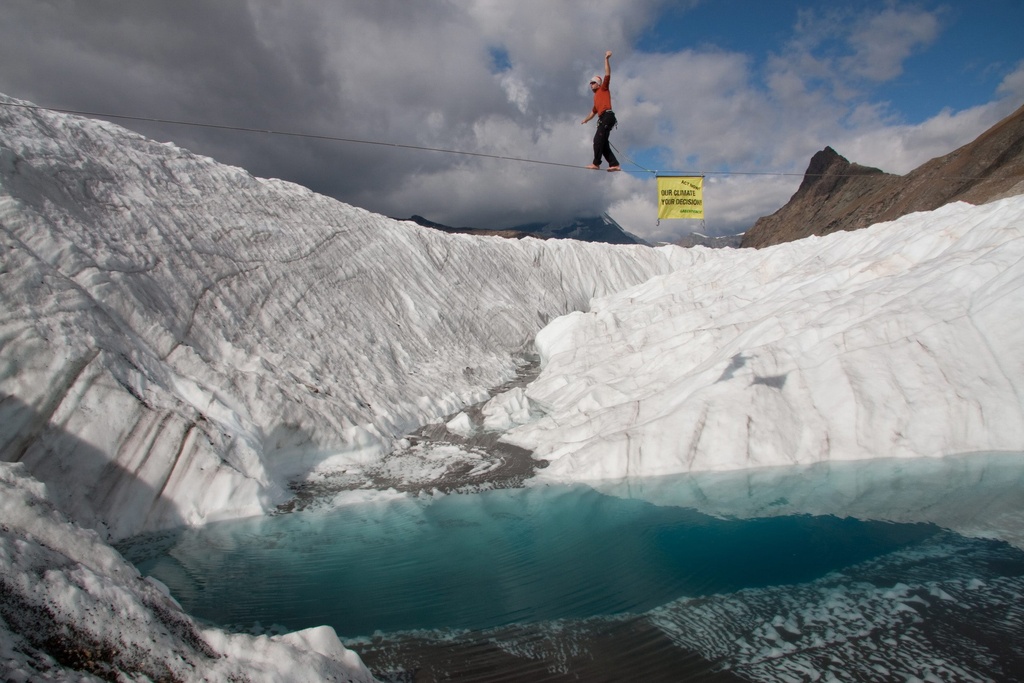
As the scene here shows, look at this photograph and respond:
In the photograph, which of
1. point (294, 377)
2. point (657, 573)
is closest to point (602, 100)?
point (657, 573)

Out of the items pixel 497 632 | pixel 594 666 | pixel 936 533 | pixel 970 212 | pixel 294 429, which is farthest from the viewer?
pixel 970 212

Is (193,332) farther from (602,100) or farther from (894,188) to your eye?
(894,188)

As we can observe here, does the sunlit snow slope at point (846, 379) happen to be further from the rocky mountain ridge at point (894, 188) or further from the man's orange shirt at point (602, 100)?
the rocky mountain ridge at point (894, 188)

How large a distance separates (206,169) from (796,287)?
17283 mm

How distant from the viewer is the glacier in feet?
15.1

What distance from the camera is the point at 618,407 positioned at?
12.6 m

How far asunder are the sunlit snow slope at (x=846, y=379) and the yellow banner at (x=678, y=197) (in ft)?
10.4

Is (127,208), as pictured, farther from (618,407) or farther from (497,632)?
(497,632)

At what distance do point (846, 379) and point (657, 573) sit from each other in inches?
250

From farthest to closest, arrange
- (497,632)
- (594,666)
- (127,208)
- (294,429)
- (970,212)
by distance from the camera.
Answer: (970,212) → (127,208) → (294,429) → (497,632) → (594,666)

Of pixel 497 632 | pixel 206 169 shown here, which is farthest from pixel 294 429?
pixel 206 169

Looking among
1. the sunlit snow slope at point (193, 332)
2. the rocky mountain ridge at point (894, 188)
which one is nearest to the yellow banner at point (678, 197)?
the sunlit snow slope at point (193, 332)

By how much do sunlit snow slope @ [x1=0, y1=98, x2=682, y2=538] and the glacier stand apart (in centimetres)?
5

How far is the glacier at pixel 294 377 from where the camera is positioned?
15.1 ft
